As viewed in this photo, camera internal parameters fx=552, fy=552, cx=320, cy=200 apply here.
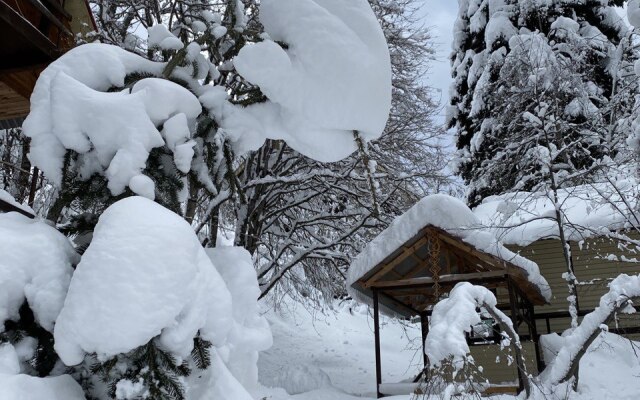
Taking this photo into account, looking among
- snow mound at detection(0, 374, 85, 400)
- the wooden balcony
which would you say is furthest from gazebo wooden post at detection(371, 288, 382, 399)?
snow mound at detection(0, 374, 85, 400)

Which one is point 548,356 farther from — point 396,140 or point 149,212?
point 149,212

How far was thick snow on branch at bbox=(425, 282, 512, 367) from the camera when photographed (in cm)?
410

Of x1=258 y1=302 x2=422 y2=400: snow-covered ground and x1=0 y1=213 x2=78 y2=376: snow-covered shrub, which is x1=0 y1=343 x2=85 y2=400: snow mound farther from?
x1=258 y1=302 x2=422 y2=400: snow-covered ground

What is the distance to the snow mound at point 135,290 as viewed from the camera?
6.32 ft

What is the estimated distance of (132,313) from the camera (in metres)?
1.93

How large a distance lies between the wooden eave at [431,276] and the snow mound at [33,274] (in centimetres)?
659

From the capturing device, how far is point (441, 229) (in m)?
9.15

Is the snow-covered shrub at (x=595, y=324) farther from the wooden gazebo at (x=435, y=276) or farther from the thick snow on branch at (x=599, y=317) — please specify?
the wooden gazebo at (x=435, y=276)

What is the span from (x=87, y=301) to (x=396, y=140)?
33.8 feet

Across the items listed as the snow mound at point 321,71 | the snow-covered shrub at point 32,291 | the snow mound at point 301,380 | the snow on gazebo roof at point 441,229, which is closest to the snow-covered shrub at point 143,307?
the snow-covered shrub at point 32,291

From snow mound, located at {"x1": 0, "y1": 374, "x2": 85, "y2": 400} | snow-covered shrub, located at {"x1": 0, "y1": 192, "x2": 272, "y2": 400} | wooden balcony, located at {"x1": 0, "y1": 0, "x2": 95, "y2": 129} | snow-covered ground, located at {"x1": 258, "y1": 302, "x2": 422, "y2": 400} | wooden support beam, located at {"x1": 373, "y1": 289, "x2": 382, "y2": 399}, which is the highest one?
wooden balcony, located at {"x1": 0, "y1": 0, "x2": 95, "y2": 129}

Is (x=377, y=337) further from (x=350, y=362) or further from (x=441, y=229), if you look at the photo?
(x=350, y=362)

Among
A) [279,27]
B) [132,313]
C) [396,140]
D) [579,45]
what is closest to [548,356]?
[396,140]

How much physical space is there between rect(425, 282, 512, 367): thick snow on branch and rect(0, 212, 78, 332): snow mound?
2807 mm
